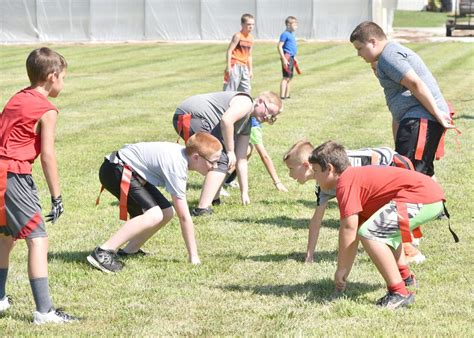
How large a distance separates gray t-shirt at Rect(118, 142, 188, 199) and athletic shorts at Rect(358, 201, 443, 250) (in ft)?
5.39

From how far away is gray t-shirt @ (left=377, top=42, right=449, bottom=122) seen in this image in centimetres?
772

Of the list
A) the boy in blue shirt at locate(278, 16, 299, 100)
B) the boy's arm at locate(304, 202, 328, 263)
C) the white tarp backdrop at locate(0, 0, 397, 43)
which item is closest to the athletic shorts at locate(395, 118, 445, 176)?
the boy's arm at locate(304, 202, 328, 263)

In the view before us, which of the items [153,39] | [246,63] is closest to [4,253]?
[246,63]

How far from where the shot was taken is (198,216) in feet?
30.7

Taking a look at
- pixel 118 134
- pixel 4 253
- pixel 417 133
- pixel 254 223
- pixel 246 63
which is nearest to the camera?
pixel 4 253

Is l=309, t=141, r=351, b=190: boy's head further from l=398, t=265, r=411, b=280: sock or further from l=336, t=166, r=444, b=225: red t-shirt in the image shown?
l=398, t=265, r=411, b=280: sock

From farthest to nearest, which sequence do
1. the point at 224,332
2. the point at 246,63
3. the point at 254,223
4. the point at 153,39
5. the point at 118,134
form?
1. the point at 153,39
2. the point at 246,63
3. the point at 118,134
4. the point at 254,223
5. the point at 224,332

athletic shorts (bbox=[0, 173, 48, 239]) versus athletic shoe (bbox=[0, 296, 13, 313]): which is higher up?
athletic shorts (bbox=[0, 173, 48, 239])

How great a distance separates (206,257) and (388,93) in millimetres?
2045

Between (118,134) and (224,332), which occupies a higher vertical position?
(224,332)

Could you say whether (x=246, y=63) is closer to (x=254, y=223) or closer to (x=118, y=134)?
(x=118, y=134)

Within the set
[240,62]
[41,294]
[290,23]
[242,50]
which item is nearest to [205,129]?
[41,294]

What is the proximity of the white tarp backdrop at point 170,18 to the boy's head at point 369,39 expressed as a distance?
100 feet

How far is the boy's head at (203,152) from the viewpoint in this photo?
7.05 m
